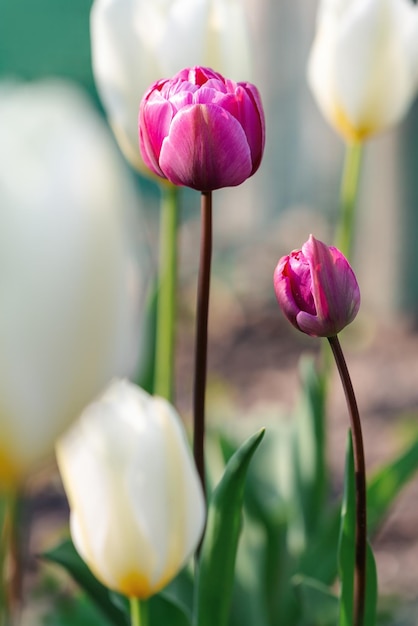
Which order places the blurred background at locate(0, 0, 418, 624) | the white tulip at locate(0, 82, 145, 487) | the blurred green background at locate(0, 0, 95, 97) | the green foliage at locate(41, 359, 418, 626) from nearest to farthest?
the white tulip at locate(0, 82, 145, 487) → the green foliage at locate(41, 359, 418, 626) → the blurred background at locate(0, 0, 418, 624) → the blurred green background at locate(0, 0, 95, 97)

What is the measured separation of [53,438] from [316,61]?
2.02 ft

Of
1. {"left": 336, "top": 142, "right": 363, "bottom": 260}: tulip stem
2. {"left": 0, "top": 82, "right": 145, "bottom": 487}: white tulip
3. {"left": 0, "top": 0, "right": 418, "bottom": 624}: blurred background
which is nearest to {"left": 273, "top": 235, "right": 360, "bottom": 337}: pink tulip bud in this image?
{"left": 0, "top": 82, "right": 145, "bottom": 487}: white tulip

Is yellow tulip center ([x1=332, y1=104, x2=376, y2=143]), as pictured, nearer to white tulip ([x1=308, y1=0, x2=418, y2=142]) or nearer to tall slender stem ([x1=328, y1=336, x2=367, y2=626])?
white tulip ([x1=308, y1=0, x2=418, y2=142])

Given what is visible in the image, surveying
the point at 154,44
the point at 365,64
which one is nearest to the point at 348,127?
the point at 365,64

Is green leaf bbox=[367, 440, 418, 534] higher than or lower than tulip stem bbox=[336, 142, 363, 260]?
lower

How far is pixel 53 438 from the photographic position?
0.34 metres

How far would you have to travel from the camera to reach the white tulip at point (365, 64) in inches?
33.3

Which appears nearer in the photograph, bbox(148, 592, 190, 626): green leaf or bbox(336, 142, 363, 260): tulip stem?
bbox(148, 592, 190, 626): green leaf

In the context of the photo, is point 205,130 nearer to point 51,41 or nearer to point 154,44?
point 154,44

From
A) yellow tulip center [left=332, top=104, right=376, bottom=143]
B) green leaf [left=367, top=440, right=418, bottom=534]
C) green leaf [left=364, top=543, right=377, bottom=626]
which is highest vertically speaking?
yellow tulip center [left=332, top=104, right=376, bottom=143]

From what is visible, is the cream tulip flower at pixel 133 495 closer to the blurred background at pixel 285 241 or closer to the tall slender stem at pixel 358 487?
the tall slender stem at pixel 358 487

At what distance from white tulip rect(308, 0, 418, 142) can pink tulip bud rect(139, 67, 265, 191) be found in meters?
0.31

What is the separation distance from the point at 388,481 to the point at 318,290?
1.48 feet

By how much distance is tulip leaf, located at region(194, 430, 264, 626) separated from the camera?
591 millimetres
